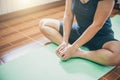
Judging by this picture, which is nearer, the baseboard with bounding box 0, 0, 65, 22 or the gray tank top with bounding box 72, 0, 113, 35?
the gray tank top with bounding box 72, 0, 113, 35

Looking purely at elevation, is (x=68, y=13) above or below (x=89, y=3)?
below

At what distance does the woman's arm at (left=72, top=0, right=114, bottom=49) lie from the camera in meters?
1.27

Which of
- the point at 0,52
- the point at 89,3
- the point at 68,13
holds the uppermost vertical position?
the point at 89,3

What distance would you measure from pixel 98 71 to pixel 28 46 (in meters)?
0.70

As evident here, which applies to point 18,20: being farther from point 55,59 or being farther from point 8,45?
point 55,59

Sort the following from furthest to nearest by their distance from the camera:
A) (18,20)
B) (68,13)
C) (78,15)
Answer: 1. (18,20)
2. (68,13)
3. (78,15)

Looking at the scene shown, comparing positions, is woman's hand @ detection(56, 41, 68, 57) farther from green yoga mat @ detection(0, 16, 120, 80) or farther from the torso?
the torso

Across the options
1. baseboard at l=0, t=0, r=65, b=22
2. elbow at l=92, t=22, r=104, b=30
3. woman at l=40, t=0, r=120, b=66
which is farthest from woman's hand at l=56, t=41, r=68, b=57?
baseboard at l=0, t=0, r=65, b=22

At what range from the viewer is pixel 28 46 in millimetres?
1762

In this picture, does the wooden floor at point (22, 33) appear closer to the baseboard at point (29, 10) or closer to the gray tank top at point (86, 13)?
the baseboard at point (29, 10)

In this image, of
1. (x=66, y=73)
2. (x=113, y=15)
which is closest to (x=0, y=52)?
(x=66, y=73)

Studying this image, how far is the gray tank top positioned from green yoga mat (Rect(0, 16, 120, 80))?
269 millimetres

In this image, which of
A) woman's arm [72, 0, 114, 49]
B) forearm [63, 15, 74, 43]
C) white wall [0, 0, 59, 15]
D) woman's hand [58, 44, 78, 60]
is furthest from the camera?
white wall [0, 0, 59, 15]

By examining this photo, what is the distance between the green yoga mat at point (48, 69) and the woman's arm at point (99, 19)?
0.54 ft
